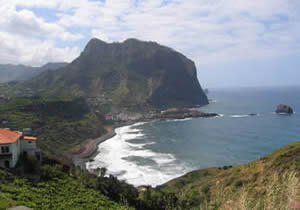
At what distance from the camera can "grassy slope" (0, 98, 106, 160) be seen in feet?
285

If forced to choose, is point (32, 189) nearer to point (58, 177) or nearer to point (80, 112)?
point (58, 177)

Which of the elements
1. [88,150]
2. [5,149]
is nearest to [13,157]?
[5,149]

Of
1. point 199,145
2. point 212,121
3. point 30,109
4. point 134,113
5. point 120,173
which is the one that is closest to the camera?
point 120,173

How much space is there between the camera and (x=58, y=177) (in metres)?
30.9

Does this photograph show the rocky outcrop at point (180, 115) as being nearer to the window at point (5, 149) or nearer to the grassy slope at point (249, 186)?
the grassy slope at point (249, 186)

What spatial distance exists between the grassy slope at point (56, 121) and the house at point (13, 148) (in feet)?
140

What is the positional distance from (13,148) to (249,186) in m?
26.5

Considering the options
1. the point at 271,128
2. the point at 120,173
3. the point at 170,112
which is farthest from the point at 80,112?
the point at 271,128

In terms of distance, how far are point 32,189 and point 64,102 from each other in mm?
106469

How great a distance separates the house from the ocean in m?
29.9

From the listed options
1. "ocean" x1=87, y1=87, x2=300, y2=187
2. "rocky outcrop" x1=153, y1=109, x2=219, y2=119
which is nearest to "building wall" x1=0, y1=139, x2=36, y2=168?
"ocean" x1=87, y1=87, x2=300, y2=187

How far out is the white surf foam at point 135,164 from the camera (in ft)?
196

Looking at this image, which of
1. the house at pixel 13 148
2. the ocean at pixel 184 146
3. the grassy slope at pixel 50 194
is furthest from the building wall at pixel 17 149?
the ocean at pixel 184 146

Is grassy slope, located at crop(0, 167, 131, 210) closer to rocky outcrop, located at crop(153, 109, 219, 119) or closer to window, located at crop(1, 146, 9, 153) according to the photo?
window, located at crop(1, 146, 9, 153)
